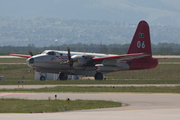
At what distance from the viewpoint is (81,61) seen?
153ft

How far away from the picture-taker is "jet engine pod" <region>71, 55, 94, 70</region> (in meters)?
46.5

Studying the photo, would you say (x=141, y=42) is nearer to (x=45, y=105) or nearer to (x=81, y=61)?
(x=81, y=61)

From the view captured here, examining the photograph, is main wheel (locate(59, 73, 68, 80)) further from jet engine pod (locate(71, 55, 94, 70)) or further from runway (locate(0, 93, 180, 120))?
runway (locate(0, 93, 180, 120))

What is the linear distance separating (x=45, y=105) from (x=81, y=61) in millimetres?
23356

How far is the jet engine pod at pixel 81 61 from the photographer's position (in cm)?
4647

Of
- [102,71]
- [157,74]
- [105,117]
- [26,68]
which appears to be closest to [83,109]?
[105,117]

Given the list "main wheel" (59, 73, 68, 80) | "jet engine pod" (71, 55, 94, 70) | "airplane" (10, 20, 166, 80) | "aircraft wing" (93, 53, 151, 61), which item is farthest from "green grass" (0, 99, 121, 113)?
"main wheel" (59, 73, 68, 80)

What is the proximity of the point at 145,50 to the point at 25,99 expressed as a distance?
2698 centimetres

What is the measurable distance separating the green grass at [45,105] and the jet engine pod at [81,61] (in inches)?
822

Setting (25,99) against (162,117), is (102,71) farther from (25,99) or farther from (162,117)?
(162,117)

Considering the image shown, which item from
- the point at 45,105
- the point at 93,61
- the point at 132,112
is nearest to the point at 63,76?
the point at 93,61

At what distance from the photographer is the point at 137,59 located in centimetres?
4975

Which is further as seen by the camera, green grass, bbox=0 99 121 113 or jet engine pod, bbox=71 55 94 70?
jet engine pod, bbox=71 55 94 70

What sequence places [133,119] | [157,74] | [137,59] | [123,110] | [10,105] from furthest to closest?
[157,74]
[137,59]
[10,105]
[123,110]
[133,119]
